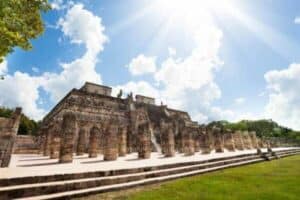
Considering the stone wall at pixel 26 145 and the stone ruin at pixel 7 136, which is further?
the stone wall at pixel 26 145

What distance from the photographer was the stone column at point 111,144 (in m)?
12.6

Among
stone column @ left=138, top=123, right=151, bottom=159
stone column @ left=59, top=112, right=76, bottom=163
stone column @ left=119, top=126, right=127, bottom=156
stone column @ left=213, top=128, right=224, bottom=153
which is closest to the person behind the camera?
stone column @ left=59, top=112, right=76, bottom=163

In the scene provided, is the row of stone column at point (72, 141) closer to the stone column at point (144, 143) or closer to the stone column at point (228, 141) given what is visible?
the stone column at point (144, 143)

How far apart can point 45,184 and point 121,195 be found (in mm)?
1703

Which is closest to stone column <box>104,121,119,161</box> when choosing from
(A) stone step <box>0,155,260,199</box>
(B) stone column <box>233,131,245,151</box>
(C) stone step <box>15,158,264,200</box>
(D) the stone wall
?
(A) stone step <box>0,155,260,199</box>

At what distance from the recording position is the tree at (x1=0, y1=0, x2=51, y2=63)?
7.04 meters

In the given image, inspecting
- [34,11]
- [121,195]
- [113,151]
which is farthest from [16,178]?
[113,151]

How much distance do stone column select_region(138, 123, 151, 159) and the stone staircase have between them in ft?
16.6

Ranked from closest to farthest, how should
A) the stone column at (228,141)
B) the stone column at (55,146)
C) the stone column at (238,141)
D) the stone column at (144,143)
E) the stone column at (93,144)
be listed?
the stone column at (144,143) < the stone column at (55,146) < the stone column at (93,144) < the stone column at (228,141) < the stone column at (238,141)

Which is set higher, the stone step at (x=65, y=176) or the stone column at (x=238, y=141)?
the stone column at (x=238, y=141)

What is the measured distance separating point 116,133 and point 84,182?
8.25 meters

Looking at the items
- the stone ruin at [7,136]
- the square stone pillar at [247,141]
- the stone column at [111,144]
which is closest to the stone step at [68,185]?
the stone ruin at [7,136]

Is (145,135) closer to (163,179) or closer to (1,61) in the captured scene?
(163,179)

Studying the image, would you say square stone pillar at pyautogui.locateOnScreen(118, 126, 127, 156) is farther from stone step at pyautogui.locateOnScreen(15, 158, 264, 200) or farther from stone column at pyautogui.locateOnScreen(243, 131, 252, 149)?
stone column at pyautogui.locateOnScreen(243, 131, 252, 149)
